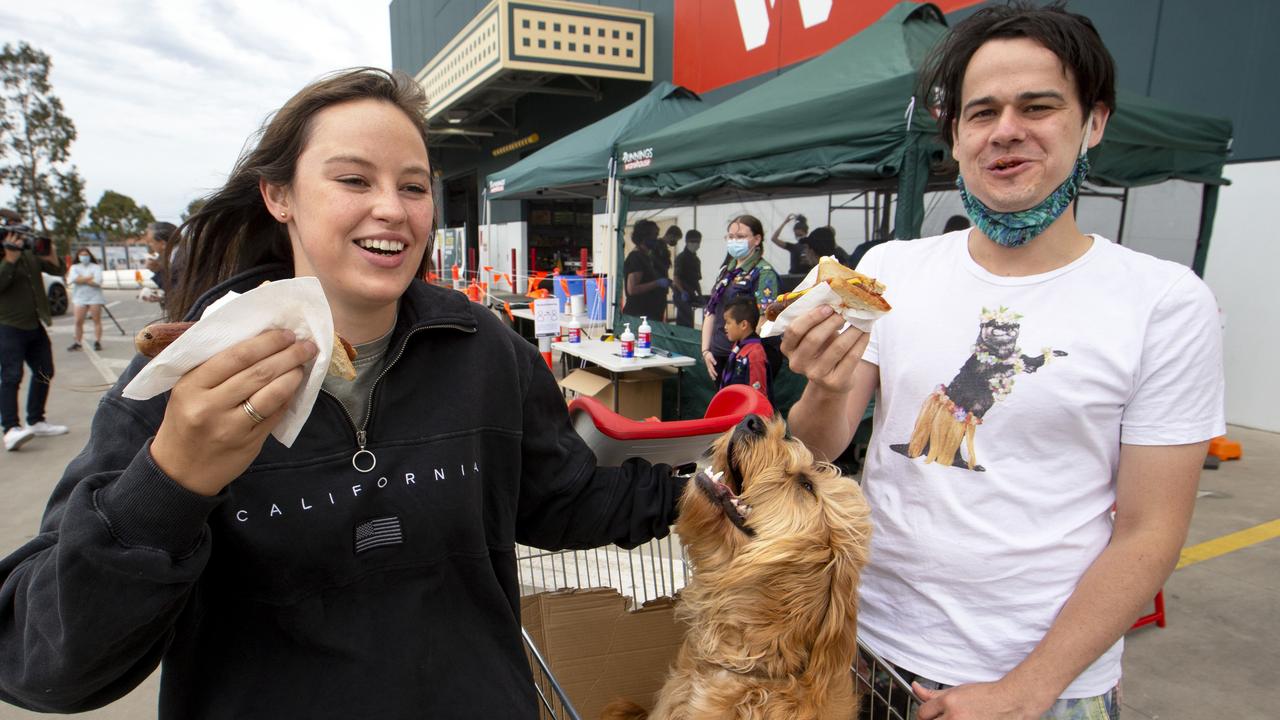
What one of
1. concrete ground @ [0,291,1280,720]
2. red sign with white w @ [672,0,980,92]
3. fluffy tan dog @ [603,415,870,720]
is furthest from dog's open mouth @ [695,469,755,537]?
red sign with white w @ [672,0,980,92]

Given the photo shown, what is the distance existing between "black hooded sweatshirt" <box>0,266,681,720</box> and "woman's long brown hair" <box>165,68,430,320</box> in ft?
0.49

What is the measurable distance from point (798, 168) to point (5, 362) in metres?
8.24

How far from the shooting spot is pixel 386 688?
50.8 inches

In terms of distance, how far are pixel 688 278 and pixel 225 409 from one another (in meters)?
7.25

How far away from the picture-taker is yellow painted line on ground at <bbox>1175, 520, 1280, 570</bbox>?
449 centimetres

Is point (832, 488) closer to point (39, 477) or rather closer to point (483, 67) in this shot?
point (39, 477)

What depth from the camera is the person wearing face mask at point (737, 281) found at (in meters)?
5.81

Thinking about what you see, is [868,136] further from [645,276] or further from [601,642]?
[645,276]

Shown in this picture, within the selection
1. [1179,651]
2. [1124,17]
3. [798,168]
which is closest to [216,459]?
[1179,651]

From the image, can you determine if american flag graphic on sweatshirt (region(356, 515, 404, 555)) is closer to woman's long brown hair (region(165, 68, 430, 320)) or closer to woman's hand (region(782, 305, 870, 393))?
woman's long brown hair (region(165, 68, 430, 320))

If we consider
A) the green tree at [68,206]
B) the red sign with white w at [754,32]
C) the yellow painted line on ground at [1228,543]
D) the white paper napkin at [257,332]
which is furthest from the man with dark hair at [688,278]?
the green tree at [68,206]

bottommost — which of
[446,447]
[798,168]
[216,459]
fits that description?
[446,447]

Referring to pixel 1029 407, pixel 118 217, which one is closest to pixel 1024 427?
pixel 1029 407

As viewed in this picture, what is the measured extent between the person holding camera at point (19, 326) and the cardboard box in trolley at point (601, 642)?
714cm
